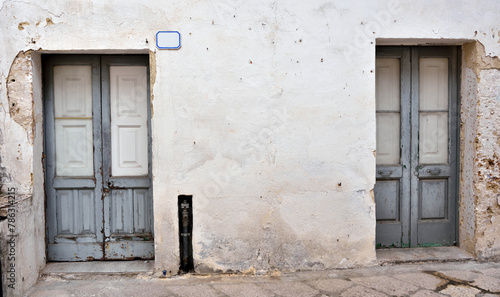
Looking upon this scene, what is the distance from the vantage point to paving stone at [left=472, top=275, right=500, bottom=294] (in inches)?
122

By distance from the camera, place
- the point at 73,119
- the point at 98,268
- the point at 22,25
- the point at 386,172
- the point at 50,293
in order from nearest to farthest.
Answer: the point at 50,293 → the point at 22,25 → the point at 98,268 → the point at 73,119 → the point at 386,172

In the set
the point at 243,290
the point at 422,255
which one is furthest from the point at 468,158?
the point at 243,290

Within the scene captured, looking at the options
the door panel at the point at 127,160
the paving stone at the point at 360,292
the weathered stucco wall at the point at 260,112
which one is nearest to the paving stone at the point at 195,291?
the weathered stucco wall at the point at 260,112

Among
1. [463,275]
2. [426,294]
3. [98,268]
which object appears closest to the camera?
[426,294]

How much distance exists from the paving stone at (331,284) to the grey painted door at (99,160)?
61.8 inches

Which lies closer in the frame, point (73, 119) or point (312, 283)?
point (312, 283)

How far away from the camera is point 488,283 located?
3.18m

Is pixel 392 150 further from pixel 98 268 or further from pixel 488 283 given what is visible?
pixel 98 268

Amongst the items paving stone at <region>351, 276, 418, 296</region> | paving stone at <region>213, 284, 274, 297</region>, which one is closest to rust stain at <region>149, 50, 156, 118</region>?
paving stone at <region>213, 284, 274, 297</region>

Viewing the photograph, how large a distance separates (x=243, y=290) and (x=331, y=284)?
74cm

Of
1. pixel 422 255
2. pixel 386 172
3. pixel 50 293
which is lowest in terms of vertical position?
pixel 50 293

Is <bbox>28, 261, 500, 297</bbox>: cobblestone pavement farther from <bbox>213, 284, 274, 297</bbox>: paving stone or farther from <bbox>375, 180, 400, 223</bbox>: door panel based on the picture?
<bbox>375, 180, 400, 223</bbox>: door panel

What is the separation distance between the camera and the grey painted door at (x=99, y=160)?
3.60m

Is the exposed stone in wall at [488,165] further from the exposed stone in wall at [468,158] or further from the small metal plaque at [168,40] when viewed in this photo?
the small metal plaque at [168,40]
